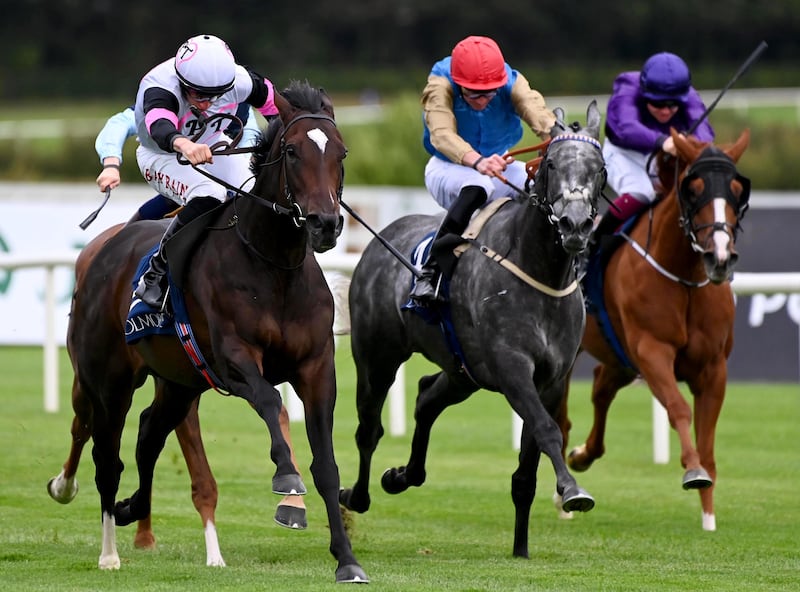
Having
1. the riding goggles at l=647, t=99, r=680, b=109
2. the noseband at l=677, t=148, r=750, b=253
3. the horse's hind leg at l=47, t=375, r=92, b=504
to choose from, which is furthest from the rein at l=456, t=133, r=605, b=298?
the horse's hind leg at l=47, t=375, r=92, b=504

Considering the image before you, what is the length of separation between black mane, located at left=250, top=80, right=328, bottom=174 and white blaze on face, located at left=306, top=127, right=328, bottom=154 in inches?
7.3

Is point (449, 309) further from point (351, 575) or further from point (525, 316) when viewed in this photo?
point (351, 575)

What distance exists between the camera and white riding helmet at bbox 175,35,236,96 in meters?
6.81

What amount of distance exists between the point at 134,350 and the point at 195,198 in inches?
29.9

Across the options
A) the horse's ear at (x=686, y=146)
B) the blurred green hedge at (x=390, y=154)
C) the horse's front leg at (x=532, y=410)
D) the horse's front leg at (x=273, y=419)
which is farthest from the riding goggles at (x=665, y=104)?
the blurred green hedge at (x=390, y=154)

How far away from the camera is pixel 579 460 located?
31.2 feet

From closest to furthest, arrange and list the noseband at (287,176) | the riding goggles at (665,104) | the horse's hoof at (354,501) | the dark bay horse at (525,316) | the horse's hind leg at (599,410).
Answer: the noseband at (287,176) → the dark bay horse at (525,316) → the horse's hoof at (354,501) → the riding goggles at (665,104) → the horse's hind leg at (599,410)

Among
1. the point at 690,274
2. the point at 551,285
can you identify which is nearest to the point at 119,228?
the point at 551,285

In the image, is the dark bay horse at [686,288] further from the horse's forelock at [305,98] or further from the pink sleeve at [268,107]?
the horse's forelock at [305,98]

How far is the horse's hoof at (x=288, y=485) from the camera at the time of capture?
5922 mm

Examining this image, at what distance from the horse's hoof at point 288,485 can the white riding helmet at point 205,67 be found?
181 cm

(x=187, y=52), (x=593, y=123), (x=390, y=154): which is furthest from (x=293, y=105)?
(x=390, y=154)

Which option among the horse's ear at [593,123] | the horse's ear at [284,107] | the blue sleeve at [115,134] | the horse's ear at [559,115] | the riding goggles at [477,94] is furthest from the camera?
the riding goggles at [477,94]

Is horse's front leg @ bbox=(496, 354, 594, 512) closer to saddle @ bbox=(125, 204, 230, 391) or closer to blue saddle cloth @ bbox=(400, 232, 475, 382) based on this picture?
blue saddle cloth @ bbox=(400, 232, 475, 382)
